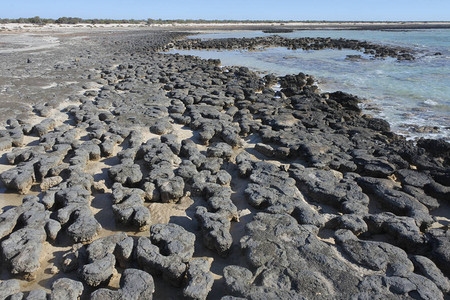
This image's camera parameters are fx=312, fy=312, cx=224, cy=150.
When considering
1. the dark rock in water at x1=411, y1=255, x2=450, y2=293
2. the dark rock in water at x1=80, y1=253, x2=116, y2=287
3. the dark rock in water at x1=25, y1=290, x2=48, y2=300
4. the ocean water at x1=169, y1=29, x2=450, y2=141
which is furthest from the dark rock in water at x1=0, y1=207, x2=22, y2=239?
the ocean water at x1=169, y1=29, x2=450, y2=141

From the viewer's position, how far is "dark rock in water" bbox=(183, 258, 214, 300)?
353 centimetres

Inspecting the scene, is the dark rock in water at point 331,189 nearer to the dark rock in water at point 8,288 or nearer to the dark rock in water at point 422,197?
the dark rock in water at point 422,197

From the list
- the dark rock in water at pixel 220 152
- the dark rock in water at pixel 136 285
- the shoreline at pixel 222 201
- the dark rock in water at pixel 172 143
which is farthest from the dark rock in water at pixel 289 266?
the dark rock in water at pixel 172 143

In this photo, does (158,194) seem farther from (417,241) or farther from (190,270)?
(417,241)

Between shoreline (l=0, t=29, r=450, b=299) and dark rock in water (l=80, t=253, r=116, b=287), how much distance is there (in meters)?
0.02

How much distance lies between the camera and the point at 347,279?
148 inches

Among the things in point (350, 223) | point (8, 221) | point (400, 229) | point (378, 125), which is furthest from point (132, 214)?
point (378, 125)

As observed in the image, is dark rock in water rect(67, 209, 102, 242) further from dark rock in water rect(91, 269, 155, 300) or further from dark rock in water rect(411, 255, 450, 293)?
dark rock in water rect(411, 255, 450, 293)

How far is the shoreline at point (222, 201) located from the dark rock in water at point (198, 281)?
0.10 feet

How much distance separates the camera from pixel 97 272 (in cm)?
369

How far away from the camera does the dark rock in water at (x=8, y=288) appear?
3.47 meters

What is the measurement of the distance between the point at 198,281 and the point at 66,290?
1448 millimetres

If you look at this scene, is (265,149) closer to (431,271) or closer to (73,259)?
(431,271)

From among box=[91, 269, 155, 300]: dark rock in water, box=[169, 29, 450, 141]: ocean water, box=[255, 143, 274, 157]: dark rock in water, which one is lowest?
box=[169, 29, 450, 141]: ocean water
